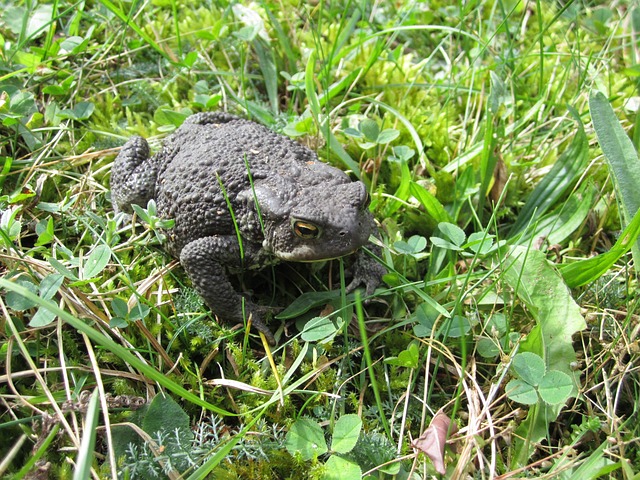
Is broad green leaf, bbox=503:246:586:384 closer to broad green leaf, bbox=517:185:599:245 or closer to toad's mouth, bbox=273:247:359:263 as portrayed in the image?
broad green leaf, bbox=517:185:599:245

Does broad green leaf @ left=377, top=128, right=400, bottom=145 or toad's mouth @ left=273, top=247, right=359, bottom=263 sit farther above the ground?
broad green leaf @ left=377, top=128, right=400, bottom=145

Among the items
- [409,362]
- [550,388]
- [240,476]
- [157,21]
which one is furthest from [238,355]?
[157,21]

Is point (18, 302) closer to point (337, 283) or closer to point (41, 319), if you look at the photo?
point (41, 319)

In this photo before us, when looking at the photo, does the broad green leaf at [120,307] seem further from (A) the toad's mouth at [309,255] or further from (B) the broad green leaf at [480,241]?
(B) the broad green leaf at [480,241]

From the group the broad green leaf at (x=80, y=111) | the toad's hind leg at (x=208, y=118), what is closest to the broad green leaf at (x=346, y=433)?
the toad's hind leg at (x=208, y=118)

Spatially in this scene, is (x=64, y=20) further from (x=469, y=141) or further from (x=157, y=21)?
(x=469, y=141)

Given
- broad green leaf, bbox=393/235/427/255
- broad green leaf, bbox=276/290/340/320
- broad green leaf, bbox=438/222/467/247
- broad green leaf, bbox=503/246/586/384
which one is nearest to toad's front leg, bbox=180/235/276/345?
broad green leaf, bbox=276/290/340/320

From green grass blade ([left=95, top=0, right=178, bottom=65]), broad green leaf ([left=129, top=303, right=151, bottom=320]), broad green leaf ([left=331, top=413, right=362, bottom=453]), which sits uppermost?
green grass blade ([left=95, top=0, right=178, bottom=65])
